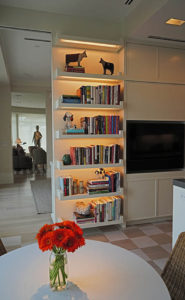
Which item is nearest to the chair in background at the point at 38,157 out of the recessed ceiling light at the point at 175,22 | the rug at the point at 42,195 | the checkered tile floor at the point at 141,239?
the rug at the point at 42,195

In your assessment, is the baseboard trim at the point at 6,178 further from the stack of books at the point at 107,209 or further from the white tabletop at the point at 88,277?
the white tabletop at the point at 88,277

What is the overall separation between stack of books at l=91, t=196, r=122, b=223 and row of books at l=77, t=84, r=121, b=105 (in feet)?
4.36

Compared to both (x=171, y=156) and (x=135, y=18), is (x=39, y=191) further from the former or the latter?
(x=135, y=18)

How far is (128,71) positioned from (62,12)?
1121 millimetres

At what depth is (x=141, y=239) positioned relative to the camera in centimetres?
279

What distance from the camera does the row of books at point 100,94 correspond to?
2.86m

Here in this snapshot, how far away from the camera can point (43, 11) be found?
2762 millimetres

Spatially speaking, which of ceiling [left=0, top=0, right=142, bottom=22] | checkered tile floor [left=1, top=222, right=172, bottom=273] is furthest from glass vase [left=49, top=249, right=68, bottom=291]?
ceiling [left=0, top=0, right=142, bottom=22]

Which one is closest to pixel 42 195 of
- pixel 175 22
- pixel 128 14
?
pixel 128 14

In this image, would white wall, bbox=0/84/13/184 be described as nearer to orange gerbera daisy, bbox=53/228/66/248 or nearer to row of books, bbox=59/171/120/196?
row of books, bbox=59/171/120/196

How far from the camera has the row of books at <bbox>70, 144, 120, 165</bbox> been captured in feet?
9.43

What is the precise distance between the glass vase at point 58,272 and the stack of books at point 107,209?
2.06 metres

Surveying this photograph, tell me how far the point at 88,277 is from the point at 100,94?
2.35 m

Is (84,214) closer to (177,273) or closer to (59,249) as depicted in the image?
(177,273)
